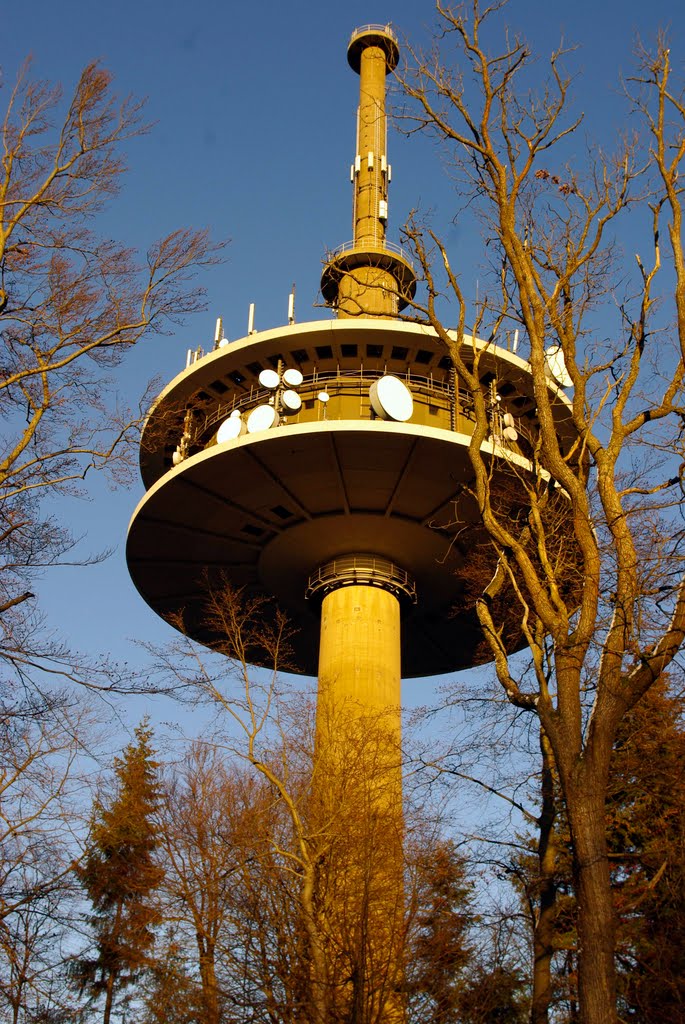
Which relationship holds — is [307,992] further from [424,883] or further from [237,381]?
[237,381]

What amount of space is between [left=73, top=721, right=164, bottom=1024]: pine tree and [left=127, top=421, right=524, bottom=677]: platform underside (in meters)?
5.12

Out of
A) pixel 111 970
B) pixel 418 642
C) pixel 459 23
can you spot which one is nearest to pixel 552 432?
pixel 459 23

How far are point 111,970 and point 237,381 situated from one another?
538 inches

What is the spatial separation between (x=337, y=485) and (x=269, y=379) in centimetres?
243

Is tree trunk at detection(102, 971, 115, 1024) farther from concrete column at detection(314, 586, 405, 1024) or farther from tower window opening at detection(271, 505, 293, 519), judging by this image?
tower window opening at detection(271, 505, 293, 519)

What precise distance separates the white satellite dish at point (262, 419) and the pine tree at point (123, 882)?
907 centimetres

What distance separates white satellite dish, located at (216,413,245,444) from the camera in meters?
20.3

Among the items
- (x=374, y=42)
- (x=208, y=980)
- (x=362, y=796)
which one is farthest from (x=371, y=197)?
(x=208, y=980)

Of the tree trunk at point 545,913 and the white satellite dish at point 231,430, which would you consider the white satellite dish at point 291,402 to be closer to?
the white satellite dish at point 231,430

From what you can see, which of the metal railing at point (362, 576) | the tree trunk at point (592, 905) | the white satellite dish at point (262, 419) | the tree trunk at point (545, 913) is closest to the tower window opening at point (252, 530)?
the metal railing at point (362, 576)

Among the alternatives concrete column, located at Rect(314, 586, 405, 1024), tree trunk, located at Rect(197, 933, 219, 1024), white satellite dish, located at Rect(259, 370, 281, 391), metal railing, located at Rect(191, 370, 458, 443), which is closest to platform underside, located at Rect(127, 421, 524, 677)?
concrete column, located at Rect(314, 586, 405, 1024)

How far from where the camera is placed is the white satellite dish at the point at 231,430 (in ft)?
66.7

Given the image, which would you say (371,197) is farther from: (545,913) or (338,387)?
(545,913)

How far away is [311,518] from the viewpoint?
2192cm
